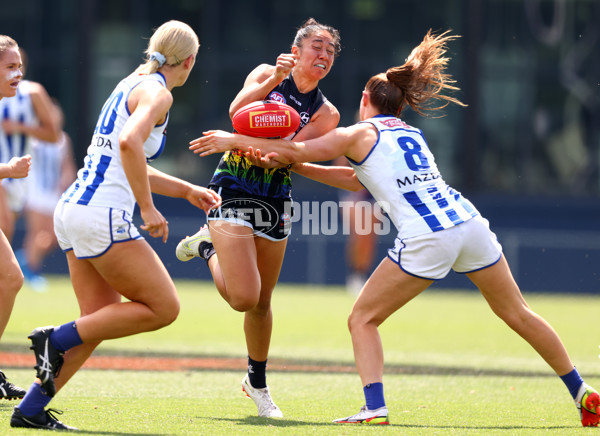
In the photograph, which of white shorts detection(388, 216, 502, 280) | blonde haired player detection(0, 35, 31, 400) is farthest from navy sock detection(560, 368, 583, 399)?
blonde haired player detection(0, 35, 31, 400)

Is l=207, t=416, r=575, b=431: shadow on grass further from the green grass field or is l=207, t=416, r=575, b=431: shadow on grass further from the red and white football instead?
the red and white football

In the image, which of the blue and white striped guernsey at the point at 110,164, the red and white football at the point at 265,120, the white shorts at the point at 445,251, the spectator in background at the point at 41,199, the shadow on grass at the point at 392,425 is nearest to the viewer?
the blue and white striped guernsey at the point at 110,164

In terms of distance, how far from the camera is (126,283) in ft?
16.2

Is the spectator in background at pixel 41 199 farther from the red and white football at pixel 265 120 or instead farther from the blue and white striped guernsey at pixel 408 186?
the blue and white striped guernsey at pixel 408 186

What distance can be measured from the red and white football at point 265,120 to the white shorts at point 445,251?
1048mm

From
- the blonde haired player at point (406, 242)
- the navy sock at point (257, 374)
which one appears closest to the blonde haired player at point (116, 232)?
the blonde haired player at point (406, 242)

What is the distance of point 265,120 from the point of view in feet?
19.1

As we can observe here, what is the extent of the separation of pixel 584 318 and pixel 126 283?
9.29m

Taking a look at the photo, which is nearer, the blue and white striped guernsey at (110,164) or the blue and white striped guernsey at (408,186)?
the blue and white striped guernsey at (110,164)

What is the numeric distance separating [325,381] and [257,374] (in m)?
1.44

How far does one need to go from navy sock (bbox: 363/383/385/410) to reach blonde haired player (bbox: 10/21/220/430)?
123 cm

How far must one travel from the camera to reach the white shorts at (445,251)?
5.41 m

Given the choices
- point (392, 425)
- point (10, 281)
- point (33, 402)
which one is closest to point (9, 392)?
point (10, 281)

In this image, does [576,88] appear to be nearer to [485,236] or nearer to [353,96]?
[353,96]
